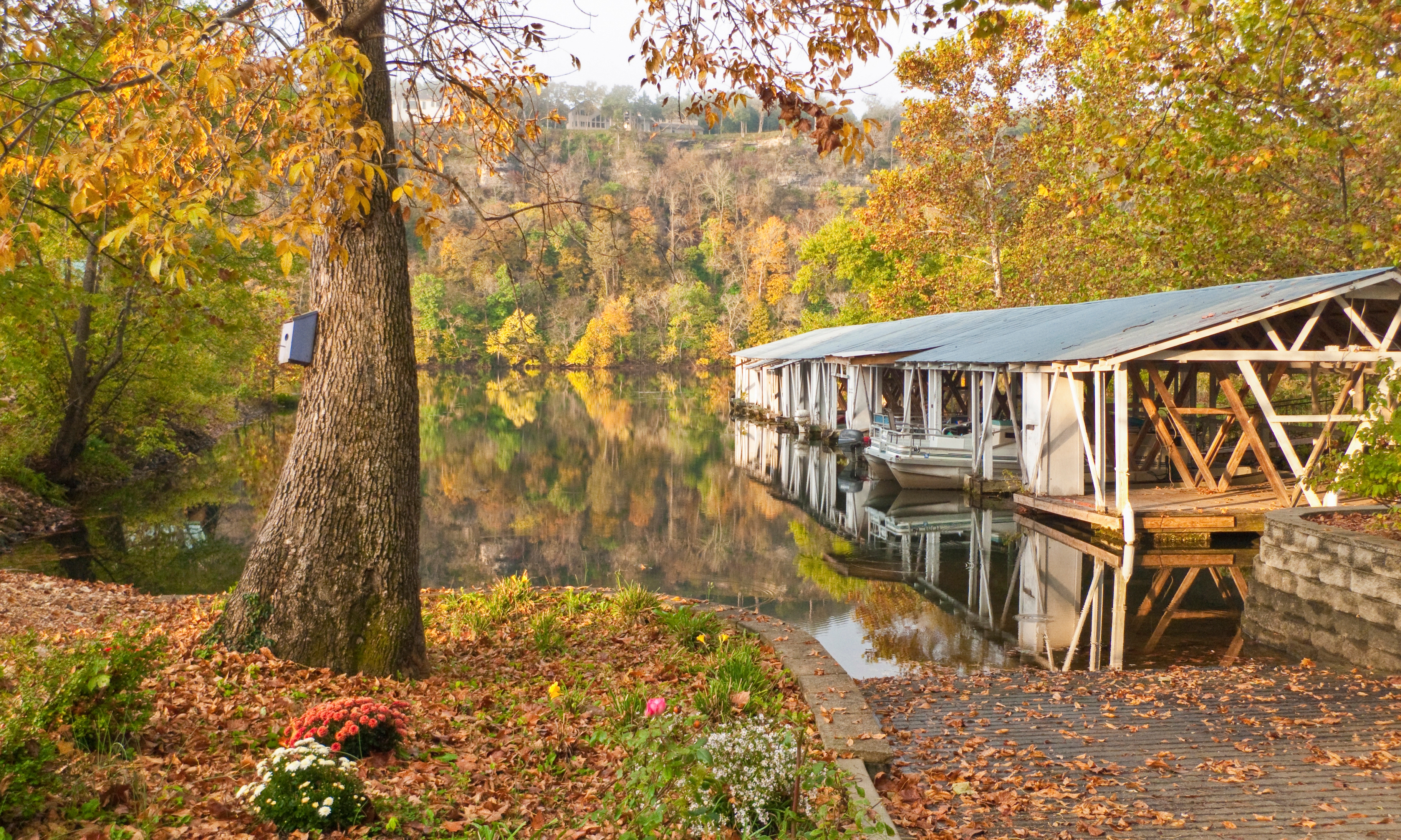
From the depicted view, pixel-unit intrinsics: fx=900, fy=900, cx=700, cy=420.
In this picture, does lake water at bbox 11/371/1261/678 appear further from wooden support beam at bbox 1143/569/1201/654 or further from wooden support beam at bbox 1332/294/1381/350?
wooden support beam at bbox 1332/294/1381/350

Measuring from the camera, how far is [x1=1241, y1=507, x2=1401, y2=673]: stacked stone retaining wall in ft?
24.0

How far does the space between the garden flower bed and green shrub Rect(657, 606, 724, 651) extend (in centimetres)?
3

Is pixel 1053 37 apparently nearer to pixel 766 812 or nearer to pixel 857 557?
pixel 857 557

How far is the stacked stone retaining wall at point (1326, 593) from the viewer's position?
7320 mm

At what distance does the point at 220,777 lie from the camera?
3.79 metres

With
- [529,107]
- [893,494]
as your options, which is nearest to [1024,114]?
[893,494]

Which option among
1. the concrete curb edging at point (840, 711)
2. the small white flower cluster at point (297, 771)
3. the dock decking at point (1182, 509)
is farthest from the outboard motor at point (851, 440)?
the small white flower cluster at point (297, 771)

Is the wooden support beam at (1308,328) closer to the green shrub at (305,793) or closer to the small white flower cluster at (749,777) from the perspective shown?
the small white flower cluster at (749,777)

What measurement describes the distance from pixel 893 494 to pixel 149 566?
14.2 meters

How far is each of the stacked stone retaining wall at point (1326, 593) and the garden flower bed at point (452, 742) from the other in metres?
5.18

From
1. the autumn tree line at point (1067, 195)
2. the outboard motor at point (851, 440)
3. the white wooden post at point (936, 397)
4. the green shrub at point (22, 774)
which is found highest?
the autumn tree line at point (1067, 195)

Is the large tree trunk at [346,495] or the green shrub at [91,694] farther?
the large tree trunk at [346,495]

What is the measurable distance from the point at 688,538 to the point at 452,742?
1118 centimetres

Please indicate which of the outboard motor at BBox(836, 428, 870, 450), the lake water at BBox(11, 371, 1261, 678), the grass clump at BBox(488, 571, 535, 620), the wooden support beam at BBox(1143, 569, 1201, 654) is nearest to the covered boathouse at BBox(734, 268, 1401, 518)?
the outboard motor at BBox(836, 428, 870, 450)
